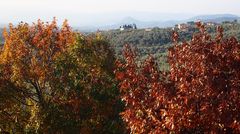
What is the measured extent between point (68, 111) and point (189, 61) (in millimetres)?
14391

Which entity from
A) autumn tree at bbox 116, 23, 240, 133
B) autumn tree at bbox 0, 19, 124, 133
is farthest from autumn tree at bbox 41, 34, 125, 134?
autumn tree at bbox 116, 23, 240, 133

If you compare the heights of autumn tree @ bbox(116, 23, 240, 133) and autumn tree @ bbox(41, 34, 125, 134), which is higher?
autumn tree @ bbox(116, 23, 240, 133)

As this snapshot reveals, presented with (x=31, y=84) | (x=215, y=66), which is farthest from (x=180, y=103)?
(x=31, y=84)

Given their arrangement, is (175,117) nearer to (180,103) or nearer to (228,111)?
(180,103)

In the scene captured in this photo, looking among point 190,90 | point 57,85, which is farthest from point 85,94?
point 190,90

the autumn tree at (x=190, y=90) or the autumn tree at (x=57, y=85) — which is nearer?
the autumn tree at (x=190, y=90)

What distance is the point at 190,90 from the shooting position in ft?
54.1

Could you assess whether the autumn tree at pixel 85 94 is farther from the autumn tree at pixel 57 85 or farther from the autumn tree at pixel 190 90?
the autumn tree at pixel 190 90

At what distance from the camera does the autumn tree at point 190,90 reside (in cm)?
1594

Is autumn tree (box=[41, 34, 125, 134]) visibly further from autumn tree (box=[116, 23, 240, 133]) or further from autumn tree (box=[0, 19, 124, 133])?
autumn tree (box=[116, 23, 240, 133])

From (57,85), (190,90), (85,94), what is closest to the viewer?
(190,90)

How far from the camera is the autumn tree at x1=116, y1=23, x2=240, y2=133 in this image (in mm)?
15938

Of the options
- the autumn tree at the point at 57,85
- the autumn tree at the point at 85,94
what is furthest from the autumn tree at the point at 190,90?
the autumn tree at the point at 57,85

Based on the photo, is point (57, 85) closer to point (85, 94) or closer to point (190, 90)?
point (85, 94)
